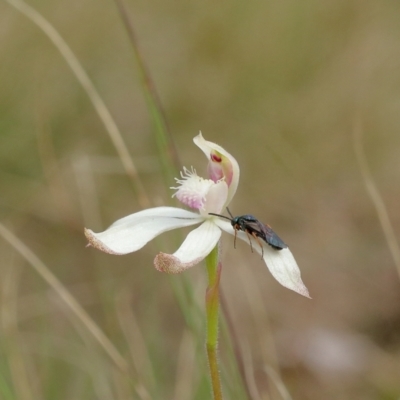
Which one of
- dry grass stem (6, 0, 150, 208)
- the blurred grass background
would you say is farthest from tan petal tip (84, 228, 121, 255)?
dry grass stem (6, 0, 150, 208)

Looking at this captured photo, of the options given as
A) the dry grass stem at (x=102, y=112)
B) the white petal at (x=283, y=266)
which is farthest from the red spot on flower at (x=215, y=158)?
the dry grass stem at (x=102, y=112)

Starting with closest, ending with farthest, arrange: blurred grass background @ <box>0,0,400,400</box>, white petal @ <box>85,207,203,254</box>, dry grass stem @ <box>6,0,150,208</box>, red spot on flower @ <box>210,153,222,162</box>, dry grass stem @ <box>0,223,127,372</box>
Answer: white petal @ <box>85,207,203,254</box>
red spot on flower @ <box>210,153,222,162</box>
dry grass stem @ <box>0,223,127,372</box>
dry grass stem @ <box>6,0,150,208</box>
blurred grass background @ <box>0,0,400,400</box>

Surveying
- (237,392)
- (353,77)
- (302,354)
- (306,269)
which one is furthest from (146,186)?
(237,392)

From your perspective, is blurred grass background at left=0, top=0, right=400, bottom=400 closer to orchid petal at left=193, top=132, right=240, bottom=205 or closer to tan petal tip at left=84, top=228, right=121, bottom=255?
orchid petal at left=193, top=132, right=240, bottom=205

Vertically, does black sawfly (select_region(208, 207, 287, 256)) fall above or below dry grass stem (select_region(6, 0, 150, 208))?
below

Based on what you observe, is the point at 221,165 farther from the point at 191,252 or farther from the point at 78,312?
the point at 78,312
